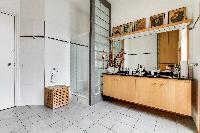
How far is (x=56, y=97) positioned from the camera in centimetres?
325

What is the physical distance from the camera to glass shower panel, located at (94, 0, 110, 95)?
3.74m

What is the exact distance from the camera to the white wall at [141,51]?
339 centimetres

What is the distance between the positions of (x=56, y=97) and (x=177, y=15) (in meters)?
3.33

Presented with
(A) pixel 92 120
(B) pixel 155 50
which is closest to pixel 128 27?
(B) pixel 155 50

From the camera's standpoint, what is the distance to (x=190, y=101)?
235 centimetres

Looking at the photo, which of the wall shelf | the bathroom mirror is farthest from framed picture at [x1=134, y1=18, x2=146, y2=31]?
the bathroom mirror

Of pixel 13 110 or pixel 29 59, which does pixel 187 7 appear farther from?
pixel 13 110

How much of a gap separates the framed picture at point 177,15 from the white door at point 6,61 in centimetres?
377

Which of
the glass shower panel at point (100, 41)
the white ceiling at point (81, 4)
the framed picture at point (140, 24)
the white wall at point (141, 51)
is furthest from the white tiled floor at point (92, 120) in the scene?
the white ceiling at point (81, 4)

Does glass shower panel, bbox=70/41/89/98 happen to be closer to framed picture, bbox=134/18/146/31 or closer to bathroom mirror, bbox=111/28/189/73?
bathroom mirror, bbox=111/28/189/73

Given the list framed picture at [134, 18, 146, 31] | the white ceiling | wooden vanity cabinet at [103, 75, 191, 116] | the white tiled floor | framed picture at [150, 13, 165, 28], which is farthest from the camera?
the white ceiling

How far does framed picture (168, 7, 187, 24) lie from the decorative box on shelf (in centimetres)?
303

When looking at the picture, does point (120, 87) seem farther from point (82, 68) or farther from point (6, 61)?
point (6, 61)

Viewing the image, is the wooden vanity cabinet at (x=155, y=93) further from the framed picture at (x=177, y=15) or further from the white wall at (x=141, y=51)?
the framed picture at (x=177, y=15)
